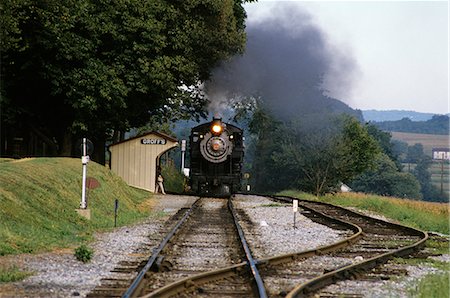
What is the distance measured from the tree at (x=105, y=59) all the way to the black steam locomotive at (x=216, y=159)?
2.73 m

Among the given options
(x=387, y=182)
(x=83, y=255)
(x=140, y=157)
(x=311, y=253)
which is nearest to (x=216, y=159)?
(x=140, y=157)

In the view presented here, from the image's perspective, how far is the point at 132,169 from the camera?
131ft

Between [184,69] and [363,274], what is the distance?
2673 centimetres

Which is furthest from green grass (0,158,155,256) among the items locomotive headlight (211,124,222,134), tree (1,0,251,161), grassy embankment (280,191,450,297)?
locomotive headlight (211,124,222,134)

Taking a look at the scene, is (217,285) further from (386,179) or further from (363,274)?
(386,179)

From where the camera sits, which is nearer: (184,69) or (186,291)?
(186,291)

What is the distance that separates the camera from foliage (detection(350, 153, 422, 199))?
12031cm

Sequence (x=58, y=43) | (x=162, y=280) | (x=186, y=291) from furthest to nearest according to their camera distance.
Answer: (x=58, y=43) < (x=162, y=280) < (x=186, y=291)

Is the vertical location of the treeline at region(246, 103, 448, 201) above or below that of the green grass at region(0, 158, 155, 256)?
above

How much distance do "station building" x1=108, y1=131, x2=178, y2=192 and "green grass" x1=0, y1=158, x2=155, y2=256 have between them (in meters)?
13.0

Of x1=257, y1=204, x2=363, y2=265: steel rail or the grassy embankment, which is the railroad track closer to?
x1=257, y1=204, x2=363, y2=265: steel rail

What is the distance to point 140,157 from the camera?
40.2 metres

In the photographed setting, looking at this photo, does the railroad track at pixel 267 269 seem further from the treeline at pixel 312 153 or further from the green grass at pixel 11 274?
the treeline at pixel 312 153

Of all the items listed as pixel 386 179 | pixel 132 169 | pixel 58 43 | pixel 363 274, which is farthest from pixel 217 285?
pixel 386 179
